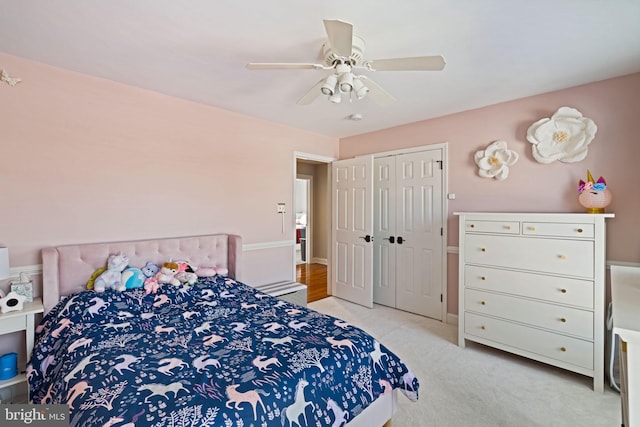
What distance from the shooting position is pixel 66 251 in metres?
2.39

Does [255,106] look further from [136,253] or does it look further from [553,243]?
[553,243]

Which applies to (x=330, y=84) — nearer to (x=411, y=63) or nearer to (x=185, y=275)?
(x=411, y=63)

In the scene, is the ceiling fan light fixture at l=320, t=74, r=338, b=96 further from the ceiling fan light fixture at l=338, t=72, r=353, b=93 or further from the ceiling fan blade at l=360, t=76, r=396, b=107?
the ceiling fan blade at l=360, t=76, r=396, b=107

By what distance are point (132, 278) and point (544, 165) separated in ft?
13.0

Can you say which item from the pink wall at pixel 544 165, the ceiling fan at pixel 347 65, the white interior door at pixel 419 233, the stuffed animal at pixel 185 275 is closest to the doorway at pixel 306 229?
the white interior door at pixel 419 233

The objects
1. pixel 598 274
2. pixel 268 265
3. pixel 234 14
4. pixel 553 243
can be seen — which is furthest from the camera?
pixel 268 265

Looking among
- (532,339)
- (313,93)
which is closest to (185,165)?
(313,93)

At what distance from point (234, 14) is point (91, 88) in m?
1.73

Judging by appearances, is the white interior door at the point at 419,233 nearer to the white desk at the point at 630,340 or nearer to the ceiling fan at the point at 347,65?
the ceiling fan at the point at 347,65

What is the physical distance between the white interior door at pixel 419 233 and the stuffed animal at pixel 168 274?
9.23 ft

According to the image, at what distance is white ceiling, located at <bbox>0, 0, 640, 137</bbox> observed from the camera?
65.6 inches

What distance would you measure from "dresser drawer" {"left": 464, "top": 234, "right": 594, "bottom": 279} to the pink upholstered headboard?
2518 mm

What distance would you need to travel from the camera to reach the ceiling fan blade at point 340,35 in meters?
1.37

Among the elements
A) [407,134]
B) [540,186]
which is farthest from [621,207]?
[407,134]
